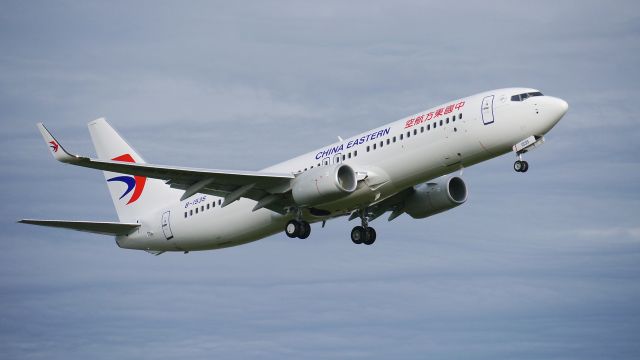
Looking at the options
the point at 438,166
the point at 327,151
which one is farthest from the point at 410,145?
the point at 327,151

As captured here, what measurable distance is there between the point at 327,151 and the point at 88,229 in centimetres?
1331

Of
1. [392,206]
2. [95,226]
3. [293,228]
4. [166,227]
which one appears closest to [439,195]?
[392,206]

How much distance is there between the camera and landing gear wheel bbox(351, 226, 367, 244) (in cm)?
5634

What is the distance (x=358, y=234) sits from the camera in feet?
185

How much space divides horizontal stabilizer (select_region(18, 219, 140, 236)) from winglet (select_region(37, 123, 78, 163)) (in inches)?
166

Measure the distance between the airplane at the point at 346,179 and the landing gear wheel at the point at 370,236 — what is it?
5cm

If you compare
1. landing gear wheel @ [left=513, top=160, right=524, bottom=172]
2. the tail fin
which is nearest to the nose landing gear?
landing gear wheel @ [left=513, top=160, right=524, bottom=172]

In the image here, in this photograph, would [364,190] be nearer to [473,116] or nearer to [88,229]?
[473,116]

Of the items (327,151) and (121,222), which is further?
(121,222)

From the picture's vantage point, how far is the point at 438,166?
161 ft

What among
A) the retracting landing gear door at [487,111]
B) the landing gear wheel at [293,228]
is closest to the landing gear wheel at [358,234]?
the landing gear wheel at [293,228]

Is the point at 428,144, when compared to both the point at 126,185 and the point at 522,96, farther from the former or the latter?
the point at 126,185

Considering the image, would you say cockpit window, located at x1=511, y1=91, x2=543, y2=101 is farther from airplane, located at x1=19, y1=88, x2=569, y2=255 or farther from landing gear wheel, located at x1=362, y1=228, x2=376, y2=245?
landing gear wheel, located at x1=362, y1=228, x2=376, y2=245

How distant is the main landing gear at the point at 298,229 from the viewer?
52.9 m
